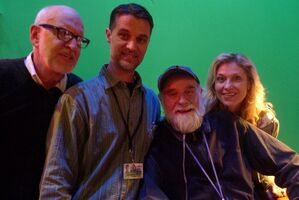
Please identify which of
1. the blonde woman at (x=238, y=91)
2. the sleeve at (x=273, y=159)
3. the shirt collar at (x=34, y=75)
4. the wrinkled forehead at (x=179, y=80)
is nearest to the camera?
the sleeve at (x=273, y=159)

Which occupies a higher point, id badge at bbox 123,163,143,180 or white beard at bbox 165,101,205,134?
white beard at bbox 165,101,205,134

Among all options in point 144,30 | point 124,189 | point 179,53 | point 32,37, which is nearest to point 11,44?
point 179,53

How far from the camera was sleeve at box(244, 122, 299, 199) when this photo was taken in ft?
5.32

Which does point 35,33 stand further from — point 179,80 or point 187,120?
point 187,120

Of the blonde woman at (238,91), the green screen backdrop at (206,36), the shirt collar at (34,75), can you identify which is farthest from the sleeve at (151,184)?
the green screen backdrop at (206,36)

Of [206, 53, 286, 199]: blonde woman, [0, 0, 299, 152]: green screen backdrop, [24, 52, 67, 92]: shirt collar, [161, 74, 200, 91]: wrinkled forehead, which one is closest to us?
[24, 52, 67, 92]: shirt collar

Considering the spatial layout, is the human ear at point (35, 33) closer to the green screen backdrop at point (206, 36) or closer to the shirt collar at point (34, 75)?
the shirt collar at point (34, 75)

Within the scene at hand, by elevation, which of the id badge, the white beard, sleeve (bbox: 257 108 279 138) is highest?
the white beard

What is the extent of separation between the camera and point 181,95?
1884mm

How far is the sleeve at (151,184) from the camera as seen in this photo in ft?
5.38

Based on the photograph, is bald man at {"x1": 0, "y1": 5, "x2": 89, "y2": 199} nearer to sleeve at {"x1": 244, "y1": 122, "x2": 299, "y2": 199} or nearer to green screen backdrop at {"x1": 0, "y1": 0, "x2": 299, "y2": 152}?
sleeve at {"x1": 244, "y1": 122, "x2": 299, "y2": 199}

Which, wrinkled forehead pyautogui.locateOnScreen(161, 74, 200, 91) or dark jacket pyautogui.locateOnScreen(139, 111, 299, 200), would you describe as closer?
dark jacket pyautogui.locateOnScreen(139, 111, 299, 200)

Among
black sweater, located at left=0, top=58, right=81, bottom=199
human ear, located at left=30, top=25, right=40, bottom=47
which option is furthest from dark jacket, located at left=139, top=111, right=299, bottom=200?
human ear, located at left=30, top=25, right=40, bottom=47

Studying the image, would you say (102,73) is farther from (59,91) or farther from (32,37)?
(32,37)
